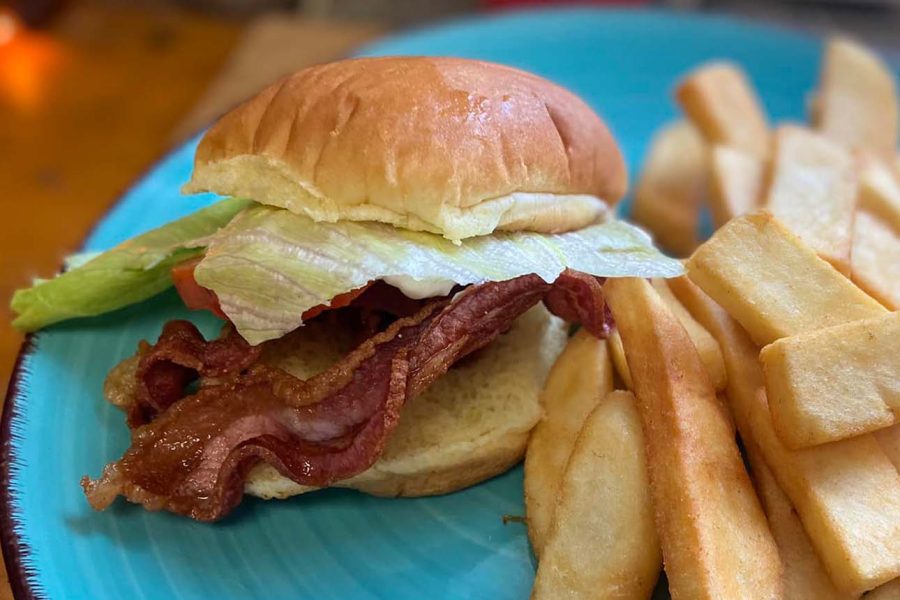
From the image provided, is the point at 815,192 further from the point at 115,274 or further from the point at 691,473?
the point at 115,274

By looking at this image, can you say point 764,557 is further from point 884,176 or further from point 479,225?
point 884,176

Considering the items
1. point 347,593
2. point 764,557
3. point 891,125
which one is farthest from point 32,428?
point 891,125

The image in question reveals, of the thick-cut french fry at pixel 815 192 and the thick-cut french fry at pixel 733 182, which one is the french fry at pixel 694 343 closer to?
the thick-cut french fry at pixel 815 192

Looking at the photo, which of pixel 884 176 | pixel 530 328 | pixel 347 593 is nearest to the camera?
pixel 347 593

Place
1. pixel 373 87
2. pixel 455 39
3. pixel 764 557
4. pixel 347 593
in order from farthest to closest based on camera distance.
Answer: pixel 455 39, pixel 373 87, pixel 347 593, pixel 764 557

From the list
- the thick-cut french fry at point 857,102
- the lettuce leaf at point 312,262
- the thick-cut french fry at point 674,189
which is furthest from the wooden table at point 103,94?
the thick-cut french fry at point 857,102

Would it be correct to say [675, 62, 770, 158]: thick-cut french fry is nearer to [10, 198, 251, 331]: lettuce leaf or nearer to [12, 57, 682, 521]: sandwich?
[12, 57, 682, 521]: sandwich

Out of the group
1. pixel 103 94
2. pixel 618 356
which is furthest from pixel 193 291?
pixel 103 94
